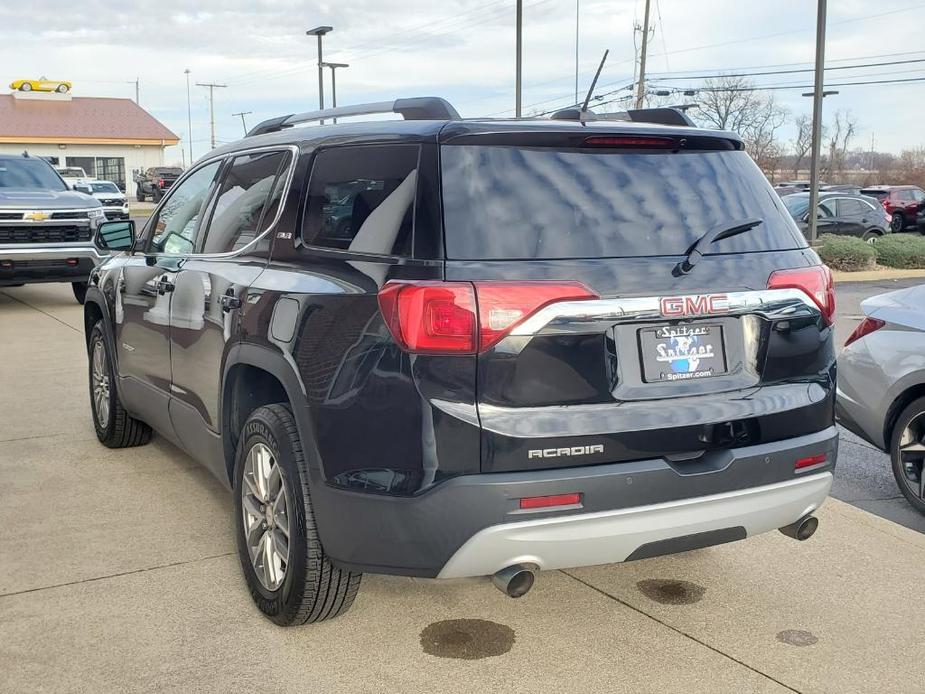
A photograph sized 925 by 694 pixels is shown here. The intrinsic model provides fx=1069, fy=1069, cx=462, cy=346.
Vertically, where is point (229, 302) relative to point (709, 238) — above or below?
below

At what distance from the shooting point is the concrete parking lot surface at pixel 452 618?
3.55 m

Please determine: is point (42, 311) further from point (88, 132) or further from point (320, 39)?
point (88, 132)

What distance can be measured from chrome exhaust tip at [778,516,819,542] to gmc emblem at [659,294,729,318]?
935 millimetres

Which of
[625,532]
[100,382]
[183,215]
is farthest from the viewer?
[100,382]

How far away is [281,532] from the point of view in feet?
12.7

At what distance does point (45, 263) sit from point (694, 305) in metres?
11.7

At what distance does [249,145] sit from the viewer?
4746 millimetres

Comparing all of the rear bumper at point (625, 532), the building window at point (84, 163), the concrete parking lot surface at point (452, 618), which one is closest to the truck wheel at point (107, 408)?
the concrete parking lot surface at point (452, 618)

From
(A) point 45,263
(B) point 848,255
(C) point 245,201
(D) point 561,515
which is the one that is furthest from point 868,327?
(B) point 848,255

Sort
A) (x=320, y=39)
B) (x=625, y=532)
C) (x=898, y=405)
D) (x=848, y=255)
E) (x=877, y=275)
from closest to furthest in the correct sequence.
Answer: (x=625, y=532), (x=898, y=405), (x=877, y=275), (x=848, y=255), (x=320, y=39)

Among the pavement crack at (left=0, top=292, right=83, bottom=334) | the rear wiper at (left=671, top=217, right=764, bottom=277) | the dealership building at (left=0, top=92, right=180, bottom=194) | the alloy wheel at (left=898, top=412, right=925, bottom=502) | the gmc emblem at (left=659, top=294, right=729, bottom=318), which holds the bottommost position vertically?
the pavement crack at (left=0, top=292, right=83, bottom=334)

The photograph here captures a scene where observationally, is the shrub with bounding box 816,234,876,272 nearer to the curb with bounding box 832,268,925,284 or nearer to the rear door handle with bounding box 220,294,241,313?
the curb with bounding box 832,268,925,284

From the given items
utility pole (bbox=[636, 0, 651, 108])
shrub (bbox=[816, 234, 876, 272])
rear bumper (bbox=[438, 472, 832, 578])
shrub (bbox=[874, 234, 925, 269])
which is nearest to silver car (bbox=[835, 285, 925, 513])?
rear bumper (bbox=[438, 472, 832, 578])

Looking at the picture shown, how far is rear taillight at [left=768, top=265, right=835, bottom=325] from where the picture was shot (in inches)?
145
